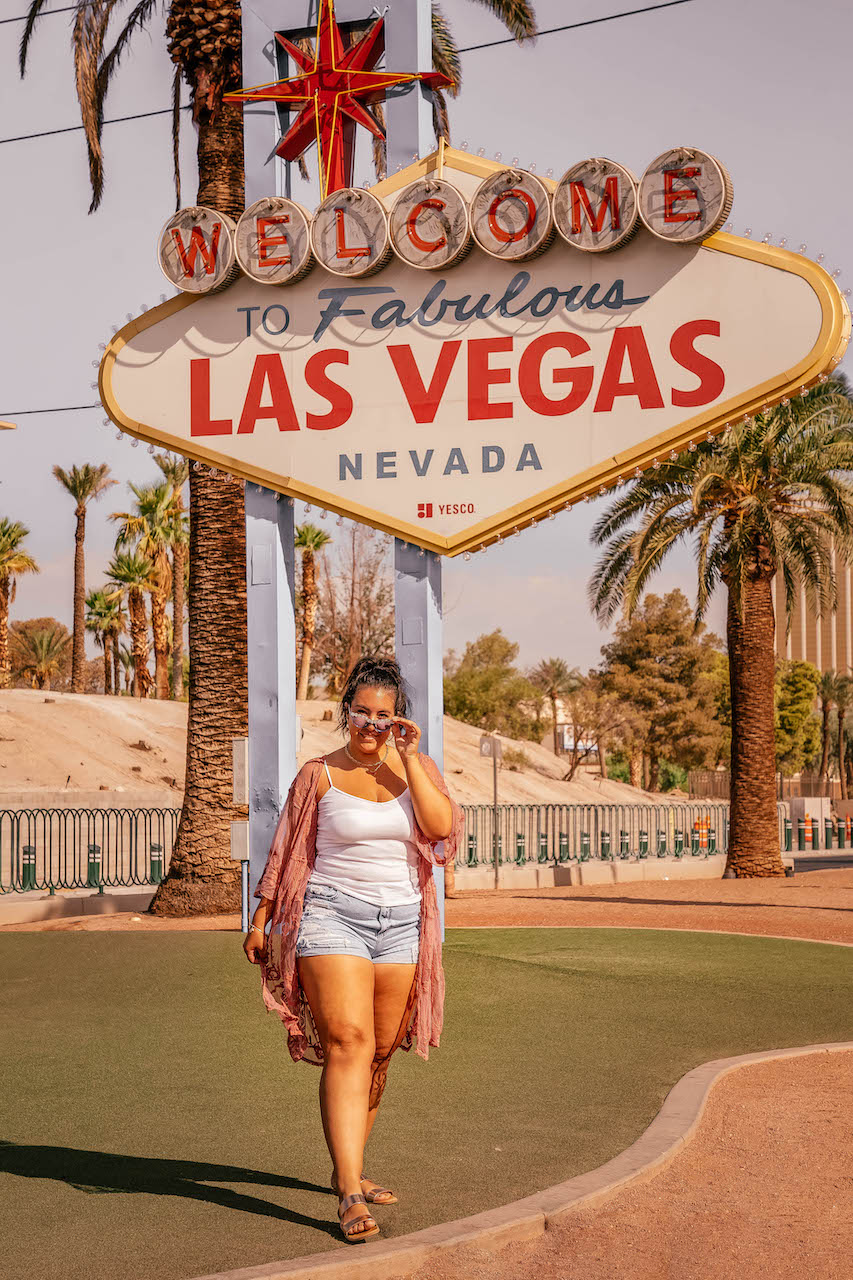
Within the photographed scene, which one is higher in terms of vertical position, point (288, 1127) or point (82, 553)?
point (82, 553)

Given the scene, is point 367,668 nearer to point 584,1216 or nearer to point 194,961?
point 584,1216

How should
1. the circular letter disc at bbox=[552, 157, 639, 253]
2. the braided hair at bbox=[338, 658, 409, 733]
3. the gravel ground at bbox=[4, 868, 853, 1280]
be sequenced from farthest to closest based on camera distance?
the circular letter disc at bbox=[552, 157, 639, 253], the braided hair at bbox=[338, 658, 409, 733], the gravel ground at bbox=[4, 868, 853, 1280]

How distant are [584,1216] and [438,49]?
1852 centimetres

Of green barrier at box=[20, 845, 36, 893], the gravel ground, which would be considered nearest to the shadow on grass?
the gravel ground

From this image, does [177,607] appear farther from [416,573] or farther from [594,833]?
[416,573]

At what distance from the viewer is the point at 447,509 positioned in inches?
424

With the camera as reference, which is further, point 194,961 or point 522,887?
point 522,887

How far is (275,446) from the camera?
11070 millimetres

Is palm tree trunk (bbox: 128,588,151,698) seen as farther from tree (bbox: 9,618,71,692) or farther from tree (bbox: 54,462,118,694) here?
tree (bbox: 9,618,71,692)

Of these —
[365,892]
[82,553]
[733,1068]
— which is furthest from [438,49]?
[82,553]

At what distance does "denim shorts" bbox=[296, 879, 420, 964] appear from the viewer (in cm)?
462

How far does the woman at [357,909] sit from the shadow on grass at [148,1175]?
41cm

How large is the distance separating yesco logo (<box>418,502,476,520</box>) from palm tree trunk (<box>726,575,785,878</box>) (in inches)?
574

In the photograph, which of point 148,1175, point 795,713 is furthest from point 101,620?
point 148,1175
